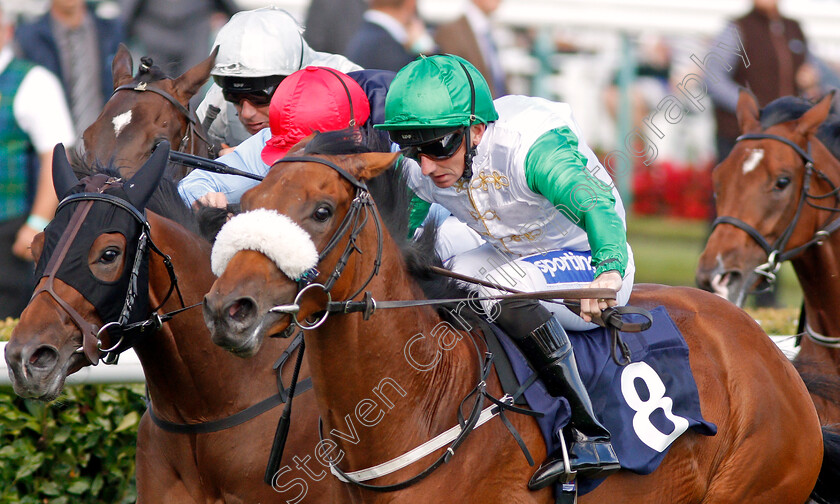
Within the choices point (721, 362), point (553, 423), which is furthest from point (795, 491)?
point (553, 423)

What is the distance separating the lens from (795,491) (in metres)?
4.00

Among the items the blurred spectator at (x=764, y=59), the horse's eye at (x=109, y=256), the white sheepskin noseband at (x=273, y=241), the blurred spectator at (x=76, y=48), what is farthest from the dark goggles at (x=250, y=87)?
the blurred spectator at (x=764, y=59)

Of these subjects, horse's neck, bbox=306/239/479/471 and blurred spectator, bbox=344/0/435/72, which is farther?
blurred spectator, bbox=344/0/435/72

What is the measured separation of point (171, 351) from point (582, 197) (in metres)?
1.45

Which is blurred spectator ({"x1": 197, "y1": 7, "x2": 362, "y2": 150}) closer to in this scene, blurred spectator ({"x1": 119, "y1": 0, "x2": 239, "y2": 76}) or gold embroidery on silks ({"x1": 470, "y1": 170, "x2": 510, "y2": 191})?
gold embroidery on silks ({"x1": 470, "y1": 170, "x2": 510, "y2": 191})

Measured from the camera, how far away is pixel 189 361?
3652 millimetres

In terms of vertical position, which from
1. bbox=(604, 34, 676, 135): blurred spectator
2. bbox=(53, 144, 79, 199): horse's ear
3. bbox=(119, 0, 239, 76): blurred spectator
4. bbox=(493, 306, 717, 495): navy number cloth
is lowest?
bbox=(604, 34, 676, 135): blurred spectator

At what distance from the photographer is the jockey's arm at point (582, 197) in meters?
3.30

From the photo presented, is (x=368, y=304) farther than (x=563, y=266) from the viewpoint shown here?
No

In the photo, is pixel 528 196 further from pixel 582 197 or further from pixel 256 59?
pixel 256 59

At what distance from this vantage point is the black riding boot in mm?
3400

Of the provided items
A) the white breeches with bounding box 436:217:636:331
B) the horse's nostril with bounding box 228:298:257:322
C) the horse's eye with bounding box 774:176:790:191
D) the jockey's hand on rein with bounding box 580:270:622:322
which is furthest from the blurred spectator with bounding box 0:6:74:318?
the horse's eye with bounding box 774:176:790:191

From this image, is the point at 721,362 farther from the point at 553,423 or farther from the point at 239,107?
the point at 239,107

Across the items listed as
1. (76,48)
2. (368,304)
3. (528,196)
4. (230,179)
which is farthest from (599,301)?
(76,48)
